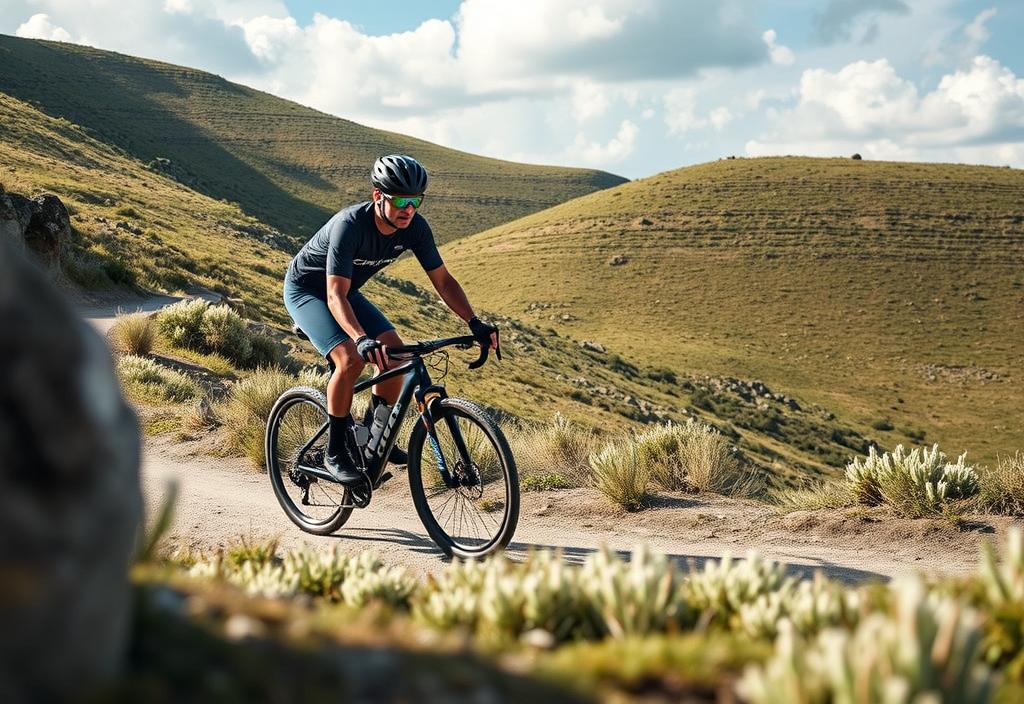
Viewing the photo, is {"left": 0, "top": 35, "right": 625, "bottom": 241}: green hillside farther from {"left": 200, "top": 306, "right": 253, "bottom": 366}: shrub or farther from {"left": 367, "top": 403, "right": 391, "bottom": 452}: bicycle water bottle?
{"left": 367, "top": 403, "right": 391, "bottom": 452}: bicycle water bottle

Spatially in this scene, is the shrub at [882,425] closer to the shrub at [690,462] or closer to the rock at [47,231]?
the rock at [47,231]

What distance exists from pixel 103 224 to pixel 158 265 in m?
5.19

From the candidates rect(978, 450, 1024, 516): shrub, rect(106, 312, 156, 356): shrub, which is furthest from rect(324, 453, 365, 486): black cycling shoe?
rect(106, 312, 156, 356): shrub

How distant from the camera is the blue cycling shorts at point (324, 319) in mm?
6352

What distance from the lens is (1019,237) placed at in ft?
267

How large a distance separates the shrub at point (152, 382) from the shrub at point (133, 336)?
1.46 meters

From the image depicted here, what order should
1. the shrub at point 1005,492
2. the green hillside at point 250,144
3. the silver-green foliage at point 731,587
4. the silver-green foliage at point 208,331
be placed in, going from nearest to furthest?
the silver-green foliage at point 731,587 < the shrub at point 1005,492 < the silver-green foliage at point 208,331 < the green hillside at point 250,144

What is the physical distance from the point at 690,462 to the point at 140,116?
123953mm

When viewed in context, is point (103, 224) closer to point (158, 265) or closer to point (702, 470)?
point (158, 265)

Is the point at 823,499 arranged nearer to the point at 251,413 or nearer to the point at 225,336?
the point at 251,413

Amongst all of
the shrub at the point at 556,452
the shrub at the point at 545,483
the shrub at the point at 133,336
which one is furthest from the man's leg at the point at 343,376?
the shrub at the point at 133,336

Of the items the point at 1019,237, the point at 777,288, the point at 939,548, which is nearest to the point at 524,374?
the point at 939,548

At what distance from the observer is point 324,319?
643 centimetres

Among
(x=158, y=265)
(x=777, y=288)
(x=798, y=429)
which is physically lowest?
(x=798, y=429)
